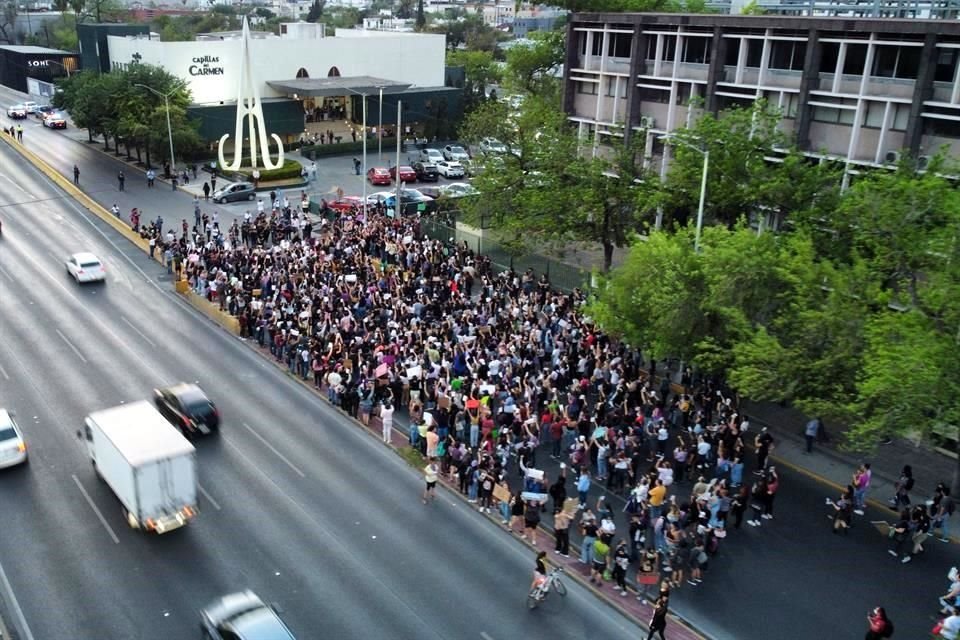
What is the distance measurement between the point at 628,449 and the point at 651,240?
6.92 meters

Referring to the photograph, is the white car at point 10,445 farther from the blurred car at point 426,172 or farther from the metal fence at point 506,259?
the blurred car at point 426,172

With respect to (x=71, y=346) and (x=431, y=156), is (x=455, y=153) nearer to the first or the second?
(x=431, y=156)

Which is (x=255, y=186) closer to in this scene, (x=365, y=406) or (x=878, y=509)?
(x=365, y=406)

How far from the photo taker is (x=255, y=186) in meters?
57.7

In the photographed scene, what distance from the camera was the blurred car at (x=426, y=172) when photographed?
62.4 meters

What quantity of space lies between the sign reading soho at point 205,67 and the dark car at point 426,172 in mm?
19848

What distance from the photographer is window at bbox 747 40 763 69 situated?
3641 centimetres

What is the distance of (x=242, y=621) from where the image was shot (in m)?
15.1

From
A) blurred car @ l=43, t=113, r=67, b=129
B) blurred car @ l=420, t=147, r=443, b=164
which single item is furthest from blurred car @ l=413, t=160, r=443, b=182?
blurred car @ l=43, t=113, r=67, b=129

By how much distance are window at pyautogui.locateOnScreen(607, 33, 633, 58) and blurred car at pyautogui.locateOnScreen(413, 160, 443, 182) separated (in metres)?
22.5

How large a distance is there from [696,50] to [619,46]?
4897mm

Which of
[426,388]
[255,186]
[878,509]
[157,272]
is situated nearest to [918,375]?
[878,509]

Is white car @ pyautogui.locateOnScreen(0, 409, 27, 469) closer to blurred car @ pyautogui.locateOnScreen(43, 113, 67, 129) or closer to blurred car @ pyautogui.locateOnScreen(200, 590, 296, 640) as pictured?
blurred car @ pyautogui.locateOnScreen(200, 590, 296, 640)

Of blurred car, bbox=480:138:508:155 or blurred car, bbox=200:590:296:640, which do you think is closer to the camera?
blurred car, bbox=200:590:296:640
